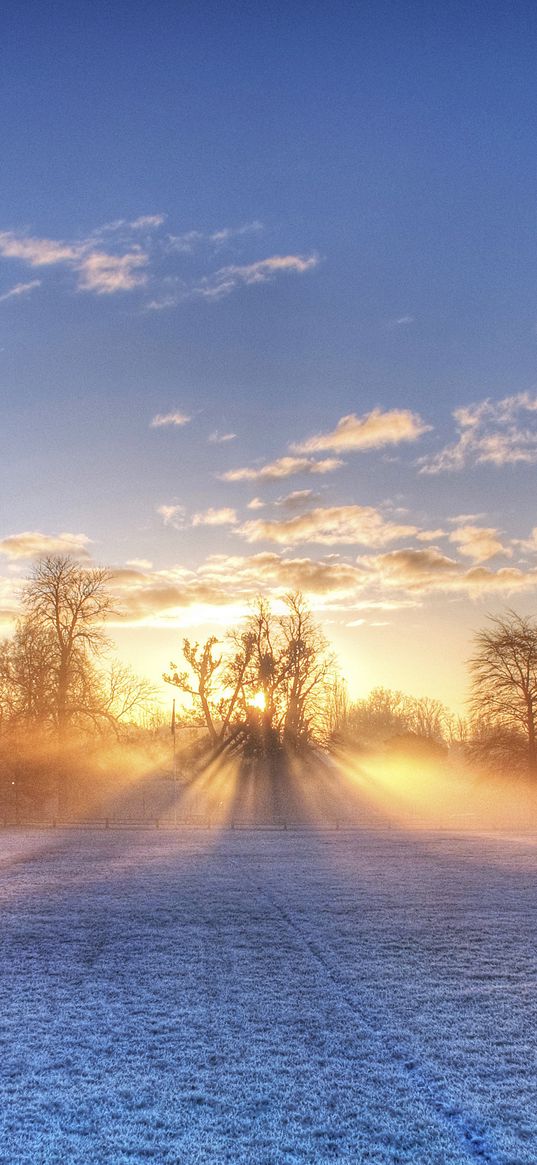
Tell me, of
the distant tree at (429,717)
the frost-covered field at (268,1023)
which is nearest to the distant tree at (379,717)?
the distant tree at (429,717)

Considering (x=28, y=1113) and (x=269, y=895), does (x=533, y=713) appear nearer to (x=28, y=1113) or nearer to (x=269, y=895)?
(x=269, y=895)

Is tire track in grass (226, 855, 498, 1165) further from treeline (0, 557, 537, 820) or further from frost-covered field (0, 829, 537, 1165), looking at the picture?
treeline (0, 557, 537, 820)

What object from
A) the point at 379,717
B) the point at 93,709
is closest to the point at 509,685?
the point at 93,709

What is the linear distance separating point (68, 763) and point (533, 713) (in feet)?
84.4

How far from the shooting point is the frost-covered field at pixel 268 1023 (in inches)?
277

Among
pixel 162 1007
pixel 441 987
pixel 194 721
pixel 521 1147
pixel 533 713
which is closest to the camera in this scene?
pixel 521 1147

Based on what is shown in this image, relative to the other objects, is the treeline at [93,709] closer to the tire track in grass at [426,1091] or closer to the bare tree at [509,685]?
the bare tree at [509,685]

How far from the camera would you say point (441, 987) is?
11.4 meters

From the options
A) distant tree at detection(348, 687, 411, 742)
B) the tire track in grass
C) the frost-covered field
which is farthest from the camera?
distant tree at detection(348, 687, 411, 742)

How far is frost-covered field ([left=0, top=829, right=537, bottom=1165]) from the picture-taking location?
23.1 ft

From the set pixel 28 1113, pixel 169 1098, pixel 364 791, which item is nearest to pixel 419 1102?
pixel 169 1098

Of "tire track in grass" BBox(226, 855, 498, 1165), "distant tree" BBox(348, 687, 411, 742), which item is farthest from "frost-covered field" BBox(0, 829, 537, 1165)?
"distant tree" BBox(348, 687, 411, 742)

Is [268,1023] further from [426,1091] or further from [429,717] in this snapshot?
[429,717]

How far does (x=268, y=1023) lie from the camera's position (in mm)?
9875
